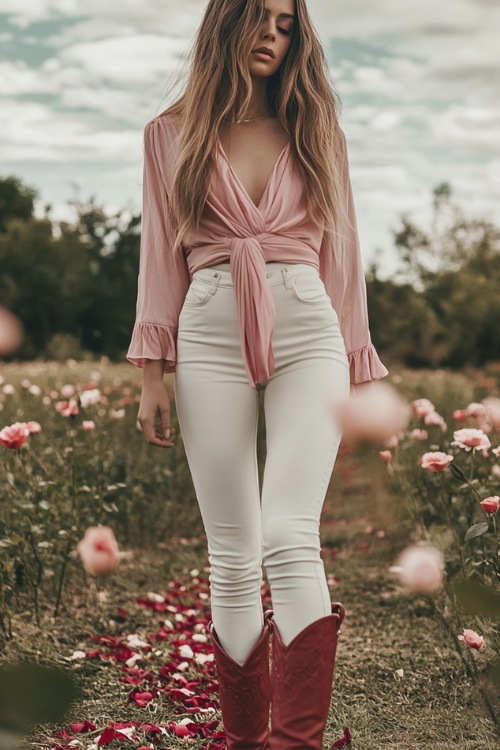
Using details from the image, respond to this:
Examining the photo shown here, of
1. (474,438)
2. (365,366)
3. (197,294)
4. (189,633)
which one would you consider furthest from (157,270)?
(189,633)

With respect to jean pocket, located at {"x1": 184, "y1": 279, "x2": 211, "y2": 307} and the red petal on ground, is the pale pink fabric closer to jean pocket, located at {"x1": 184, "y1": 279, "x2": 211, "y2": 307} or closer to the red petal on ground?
jean pocket, located at {"x1": 184, "y1": 279, "x2": 211, "y2": 307}

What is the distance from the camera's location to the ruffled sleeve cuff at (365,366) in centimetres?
192

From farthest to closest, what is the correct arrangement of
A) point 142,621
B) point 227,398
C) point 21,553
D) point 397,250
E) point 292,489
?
1. point 397,250
2. point 142,621
3. point 21,553
4. point 227,398
5. point 292,489

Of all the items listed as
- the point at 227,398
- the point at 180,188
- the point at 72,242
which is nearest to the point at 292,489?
the point at 227,398

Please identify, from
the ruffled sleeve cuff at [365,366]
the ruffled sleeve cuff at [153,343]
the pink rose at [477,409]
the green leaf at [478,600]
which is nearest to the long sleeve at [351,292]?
the ruffled sleeve cuff at [365,366]

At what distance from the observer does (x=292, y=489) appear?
1.59m

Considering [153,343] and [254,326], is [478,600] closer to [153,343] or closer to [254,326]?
[254,326]

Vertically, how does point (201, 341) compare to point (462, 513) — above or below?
above

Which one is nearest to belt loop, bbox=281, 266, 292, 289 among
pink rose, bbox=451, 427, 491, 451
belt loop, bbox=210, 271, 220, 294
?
belt loop, bbox=210, 271, 220, 294

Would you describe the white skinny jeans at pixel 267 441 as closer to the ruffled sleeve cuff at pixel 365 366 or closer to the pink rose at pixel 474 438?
the ruffled sleeve cuff at pixel 365 366

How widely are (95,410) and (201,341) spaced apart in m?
3.09

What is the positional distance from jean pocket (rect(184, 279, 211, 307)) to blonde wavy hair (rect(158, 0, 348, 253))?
99 millimetres

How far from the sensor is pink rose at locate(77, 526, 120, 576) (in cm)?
57

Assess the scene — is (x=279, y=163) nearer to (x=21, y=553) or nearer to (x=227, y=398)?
(x=227, y=398)
